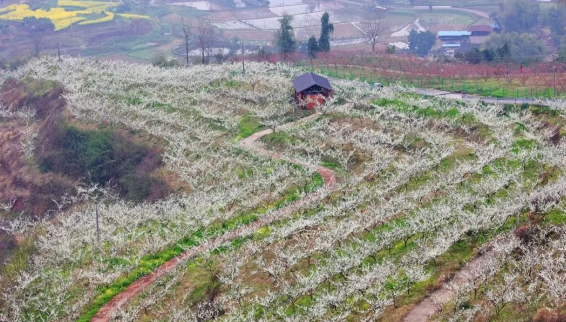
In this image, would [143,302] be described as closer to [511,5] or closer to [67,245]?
[67,245]

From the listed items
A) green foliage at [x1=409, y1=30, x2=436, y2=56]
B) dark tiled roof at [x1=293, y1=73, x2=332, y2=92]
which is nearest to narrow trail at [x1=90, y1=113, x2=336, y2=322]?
dark tiled roof at [x1=293, y1=73, x2=332, y2=92]

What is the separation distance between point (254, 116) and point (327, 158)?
16.0m

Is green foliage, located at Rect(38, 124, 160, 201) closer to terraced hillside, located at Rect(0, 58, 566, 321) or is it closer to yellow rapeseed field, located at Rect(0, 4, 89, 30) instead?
terraced hillside, located at Rect(0, 58, 566, 321)

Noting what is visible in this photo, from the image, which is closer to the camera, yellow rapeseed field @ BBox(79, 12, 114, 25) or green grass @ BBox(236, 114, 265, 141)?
green grass @ BBox(236, 114, 265, 141)

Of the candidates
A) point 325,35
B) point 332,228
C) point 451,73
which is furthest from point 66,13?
point 332,228

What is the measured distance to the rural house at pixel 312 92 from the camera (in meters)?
70.8

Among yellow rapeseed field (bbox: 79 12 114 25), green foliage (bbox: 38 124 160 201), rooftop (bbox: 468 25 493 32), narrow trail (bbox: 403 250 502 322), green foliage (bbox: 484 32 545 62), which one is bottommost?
green foliage (bbox: 38 124 160 201)

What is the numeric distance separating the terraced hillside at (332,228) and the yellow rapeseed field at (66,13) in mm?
106953

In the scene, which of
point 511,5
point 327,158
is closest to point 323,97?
point 327,158

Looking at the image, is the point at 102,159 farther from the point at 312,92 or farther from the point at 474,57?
the point at 474,57

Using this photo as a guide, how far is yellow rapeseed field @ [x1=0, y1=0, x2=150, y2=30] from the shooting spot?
541ft

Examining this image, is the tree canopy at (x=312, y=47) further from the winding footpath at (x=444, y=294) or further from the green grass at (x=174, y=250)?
the winding footpath at (x=444, y=294)

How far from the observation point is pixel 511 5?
154 m

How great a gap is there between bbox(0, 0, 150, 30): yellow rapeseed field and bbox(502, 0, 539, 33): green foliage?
9052 cm
